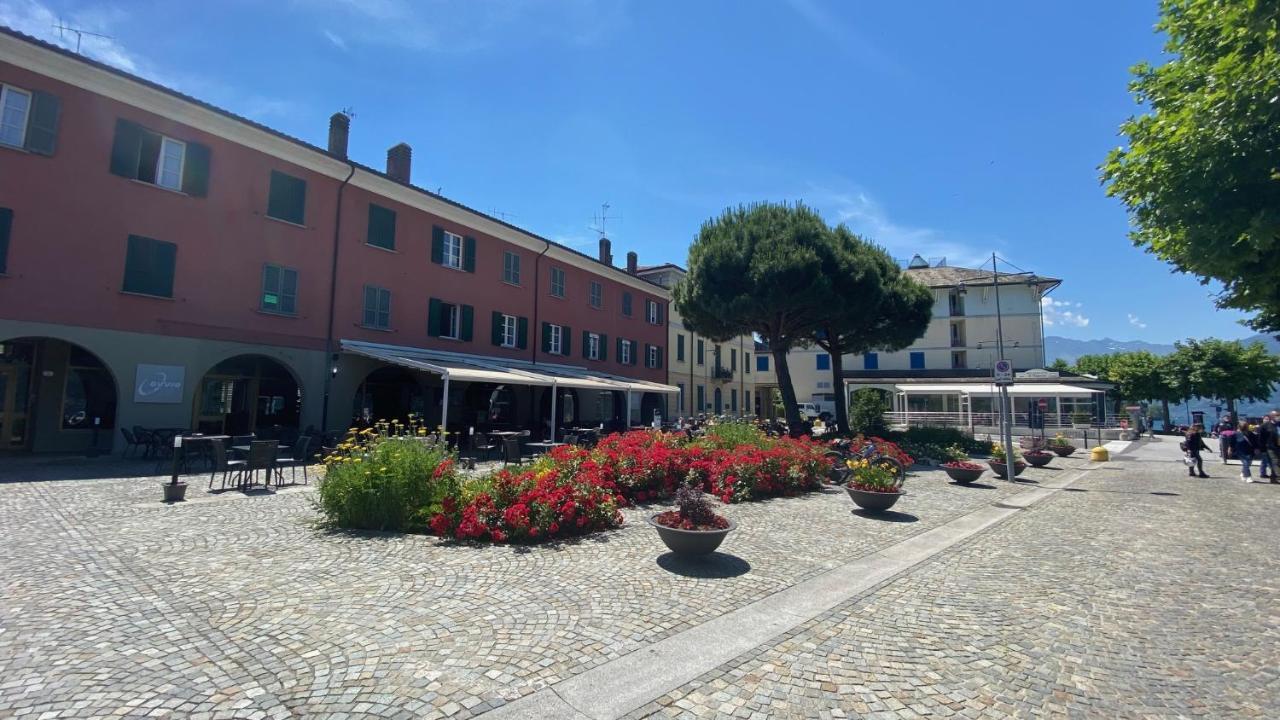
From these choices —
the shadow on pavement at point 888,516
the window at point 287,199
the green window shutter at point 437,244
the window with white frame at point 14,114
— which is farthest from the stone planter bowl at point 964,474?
the window with white frame at point 14,114

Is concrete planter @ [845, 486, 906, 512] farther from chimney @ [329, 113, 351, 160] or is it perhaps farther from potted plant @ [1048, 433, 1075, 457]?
chimney @ [329, 113, 351, 160]

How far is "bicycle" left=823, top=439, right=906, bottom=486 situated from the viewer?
11.2 metres

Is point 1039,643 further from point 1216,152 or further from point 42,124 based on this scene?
point 42,124

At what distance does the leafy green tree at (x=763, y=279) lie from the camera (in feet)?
65.9

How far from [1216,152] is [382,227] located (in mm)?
19837

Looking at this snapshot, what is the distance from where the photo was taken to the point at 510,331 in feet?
77.5

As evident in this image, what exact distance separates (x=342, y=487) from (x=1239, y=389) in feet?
189

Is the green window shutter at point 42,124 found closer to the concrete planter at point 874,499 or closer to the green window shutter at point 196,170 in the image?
the green window shutter at point 196,170

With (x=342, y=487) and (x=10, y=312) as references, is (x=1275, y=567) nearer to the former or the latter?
(x=342, y=487)

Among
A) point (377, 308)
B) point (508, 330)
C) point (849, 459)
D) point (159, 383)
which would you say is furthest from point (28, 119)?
point (849, 459)

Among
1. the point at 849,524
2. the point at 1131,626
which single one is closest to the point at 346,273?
the point at 849,524

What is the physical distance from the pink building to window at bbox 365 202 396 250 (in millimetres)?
66

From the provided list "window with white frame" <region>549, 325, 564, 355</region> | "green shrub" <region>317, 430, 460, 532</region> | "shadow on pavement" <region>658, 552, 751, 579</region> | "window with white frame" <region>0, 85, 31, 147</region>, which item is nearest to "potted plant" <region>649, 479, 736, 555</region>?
"shadow on pavement" <region>658, 552, 751, 579</region>

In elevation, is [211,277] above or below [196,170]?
below
